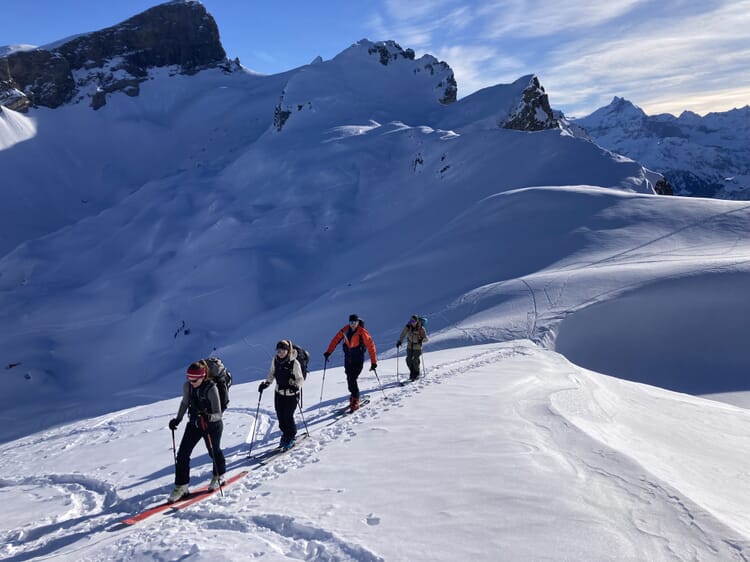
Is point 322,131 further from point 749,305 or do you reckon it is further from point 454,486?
point 454,486

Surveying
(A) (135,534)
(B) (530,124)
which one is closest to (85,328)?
(A) (135,534)

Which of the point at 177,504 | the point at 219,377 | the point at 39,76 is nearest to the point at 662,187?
the point at 219,377

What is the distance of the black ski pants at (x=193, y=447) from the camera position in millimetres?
6828

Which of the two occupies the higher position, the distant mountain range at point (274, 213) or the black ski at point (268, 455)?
the distant mountain range at point (274, 213)

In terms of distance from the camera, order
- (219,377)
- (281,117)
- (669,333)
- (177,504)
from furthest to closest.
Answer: (281,117) < (669,333) < (219,377) < (177,504)

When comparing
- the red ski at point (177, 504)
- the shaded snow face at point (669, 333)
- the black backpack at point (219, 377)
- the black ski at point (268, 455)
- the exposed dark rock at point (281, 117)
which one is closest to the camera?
the red ski at point (177, 504)

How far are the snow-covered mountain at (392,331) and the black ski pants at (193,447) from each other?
58cm

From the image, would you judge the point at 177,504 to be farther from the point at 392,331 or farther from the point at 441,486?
the point at 392,331

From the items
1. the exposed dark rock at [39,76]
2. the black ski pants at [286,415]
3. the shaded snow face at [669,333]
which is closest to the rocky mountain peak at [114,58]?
the exposed dark rock at [39,76]

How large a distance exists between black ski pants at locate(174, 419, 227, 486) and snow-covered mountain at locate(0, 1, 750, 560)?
584 millimetres

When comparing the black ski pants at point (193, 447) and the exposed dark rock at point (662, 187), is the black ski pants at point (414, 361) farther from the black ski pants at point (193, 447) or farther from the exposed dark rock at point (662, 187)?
the exposed dark rock at point (662, 187)

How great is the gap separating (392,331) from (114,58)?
10623 centimetres

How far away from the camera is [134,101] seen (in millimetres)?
94438

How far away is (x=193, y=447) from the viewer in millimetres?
6930
